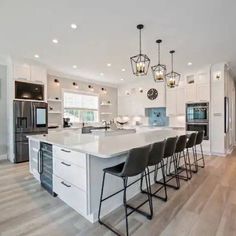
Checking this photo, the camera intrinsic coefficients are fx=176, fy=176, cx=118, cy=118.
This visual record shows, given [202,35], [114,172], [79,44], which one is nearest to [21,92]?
[79,44]

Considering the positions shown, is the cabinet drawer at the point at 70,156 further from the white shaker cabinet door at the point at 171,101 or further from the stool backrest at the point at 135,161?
the white shaker cabinet door at the point at 171,101

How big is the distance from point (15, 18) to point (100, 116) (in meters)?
5.43

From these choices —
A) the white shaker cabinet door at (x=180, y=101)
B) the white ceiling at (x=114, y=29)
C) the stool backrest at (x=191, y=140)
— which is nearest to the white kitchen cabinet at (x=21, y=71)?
the white ceiling at (x=114, y=29)

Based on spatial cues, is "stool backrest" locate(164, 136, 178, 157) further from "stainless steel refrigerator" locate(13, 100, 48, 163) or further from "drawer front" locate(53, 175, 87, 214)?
"stainless steel refrigerator" locate(13, 100, 48, 163)

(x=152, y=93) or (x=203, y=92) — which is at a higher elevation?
(x=152, y=93)

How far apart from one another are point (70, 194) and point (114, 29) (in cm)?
291

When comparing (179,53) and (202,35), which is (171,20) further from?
(179,53)

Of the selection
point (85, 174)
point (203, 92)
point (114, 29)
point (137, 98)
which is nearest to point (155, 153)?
point (85, 174)

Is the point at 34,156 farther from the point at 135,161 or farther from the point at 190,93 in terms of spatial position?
the point at 190,93

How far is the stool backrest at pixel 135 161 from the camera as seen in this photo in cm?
188

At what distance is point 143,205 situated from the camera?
2480 millimetres

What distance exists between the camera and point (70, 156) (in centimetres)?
232

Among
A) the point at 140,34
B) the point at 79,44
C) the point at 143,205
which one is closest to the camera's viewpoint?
the point at 143,205

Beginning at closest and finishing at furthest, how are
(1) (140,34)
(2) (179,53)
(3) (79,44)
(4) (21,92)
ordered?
1. (1) (140,34)
2. (3) (79,44)
3. (2) (179,53)
4. (4) (21,92)
